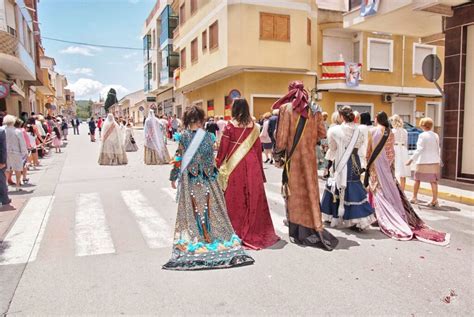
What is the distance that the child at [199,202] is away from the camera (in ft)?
15.7

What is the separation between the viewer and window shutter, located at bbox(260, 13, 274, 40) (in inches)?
790

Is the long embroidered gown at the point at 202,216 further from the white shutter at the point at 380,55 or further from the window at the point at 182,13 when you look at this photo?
the window at the point at 182,13

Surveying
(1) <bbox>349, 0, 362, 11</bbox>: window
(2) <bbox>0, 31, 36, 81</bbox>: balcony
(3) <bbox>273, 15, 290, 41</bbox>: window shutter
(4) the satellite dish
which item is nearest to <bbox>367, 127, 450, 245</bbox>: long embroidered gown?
(4) the satellite dish

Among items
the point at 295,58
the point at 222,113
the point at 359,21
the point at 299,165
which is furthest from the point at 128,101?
the point at 299,165

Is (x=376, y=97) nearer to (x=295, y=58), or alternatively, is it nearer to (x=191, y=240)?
(x=295, y=58)

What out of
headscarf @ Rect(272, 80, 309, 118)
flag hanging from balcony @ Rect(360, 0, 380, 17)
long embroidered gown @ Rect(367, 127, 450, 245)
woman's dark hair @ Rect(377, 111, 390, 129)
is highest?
flag hanging from balcony @ Rect(360, 0, 380, 17)

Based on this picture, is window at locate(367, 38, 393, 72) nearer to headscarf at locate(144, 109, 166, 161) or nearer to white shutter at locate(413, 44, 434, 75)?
white shutter at locate(413, 44, 434, 75)

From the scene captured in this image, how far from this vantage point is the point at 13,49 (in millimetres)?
17281

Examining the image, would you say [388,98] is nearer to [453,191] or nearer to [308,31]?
[308,31]

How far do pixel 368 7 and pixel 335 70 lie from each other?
10970mm

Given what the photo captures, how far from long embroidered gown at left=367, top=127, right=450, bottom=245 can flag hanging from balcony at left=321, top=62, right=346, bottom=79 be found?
1715 cm

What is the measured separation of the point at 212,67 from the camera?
22.1 metres

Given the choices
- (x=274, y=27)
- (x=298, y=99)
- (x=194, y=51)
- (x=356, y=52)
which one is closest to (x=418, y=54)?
(x=356, y=52)

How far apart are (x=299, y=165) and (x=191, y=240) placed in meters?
1.73
